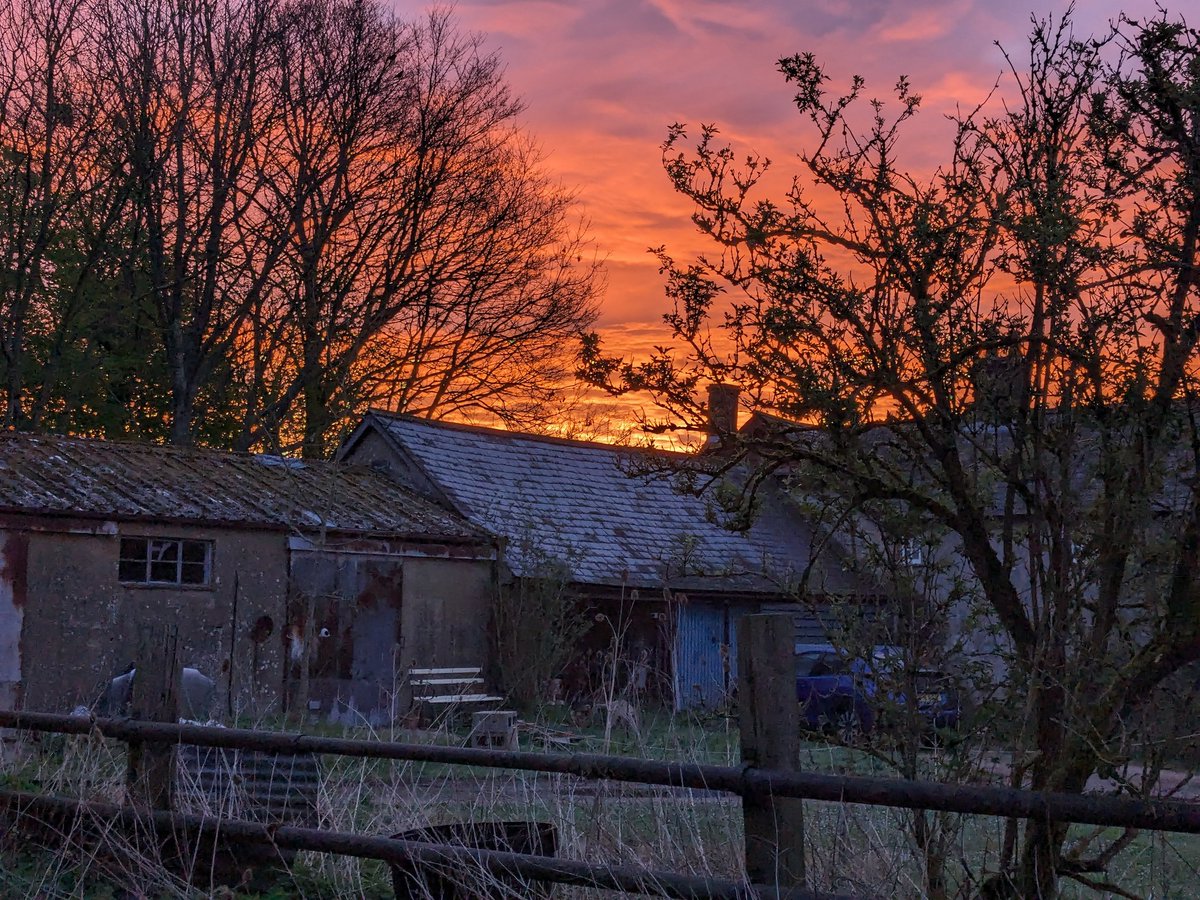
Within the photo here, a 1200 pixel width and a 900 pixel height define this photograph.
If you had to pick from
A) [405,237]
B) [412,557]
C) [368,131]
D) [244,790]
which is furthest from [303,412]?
[244,790]

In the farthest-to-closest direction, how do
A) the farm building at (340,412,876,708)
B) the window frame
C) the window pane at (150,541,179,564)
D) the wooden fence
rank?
1. the farm building at (340,412,876,708)
2. the window pane at (150,541,179,564)
3. the window frame
4. the wooden fence

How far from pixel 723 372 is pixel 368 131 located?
2523cm

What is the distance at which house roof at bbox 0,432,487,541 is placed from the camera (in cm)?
1769

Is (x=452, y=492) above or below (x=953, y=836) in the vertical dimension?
Answer: above

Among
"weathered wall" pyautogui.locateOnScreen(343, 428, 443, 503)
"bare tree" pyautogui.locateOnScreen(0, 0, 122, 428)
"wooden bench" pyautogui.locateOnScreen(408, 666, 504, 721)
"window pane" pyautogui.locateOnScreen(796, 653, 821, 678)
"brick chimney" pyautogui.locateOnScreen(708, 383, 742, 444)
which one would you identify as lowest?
"wooden bench" pyautogui.locateOnScreen(408, 666, 504, 721)

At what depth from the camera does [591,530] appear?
24.8 metres

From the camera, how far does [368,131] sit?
29359mm

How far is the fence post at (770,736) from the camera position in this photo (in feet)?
14.7

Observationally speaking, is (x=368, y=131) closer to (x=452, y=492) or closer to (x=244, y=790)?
(x=452, y=492)

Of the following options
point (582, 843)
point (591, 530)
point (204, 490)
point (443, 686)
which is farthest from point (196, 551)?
point (582, 843)

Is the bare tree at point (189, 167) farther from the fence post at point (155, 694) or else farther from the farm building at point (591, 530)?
the fence post at point (155, 694)

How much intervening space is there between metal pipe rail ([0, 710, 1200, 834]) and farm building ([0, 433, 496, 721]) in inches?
415

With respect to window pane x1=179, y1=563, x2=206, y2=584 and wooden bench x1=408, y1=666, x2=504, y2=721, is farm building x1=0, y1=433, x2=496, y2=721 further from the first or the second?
wooden bench x1=408, y1=666, x2=504, y2=721

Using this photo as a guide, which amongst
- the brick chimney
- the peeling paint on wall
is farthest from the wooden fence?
the peeling paint on wall
